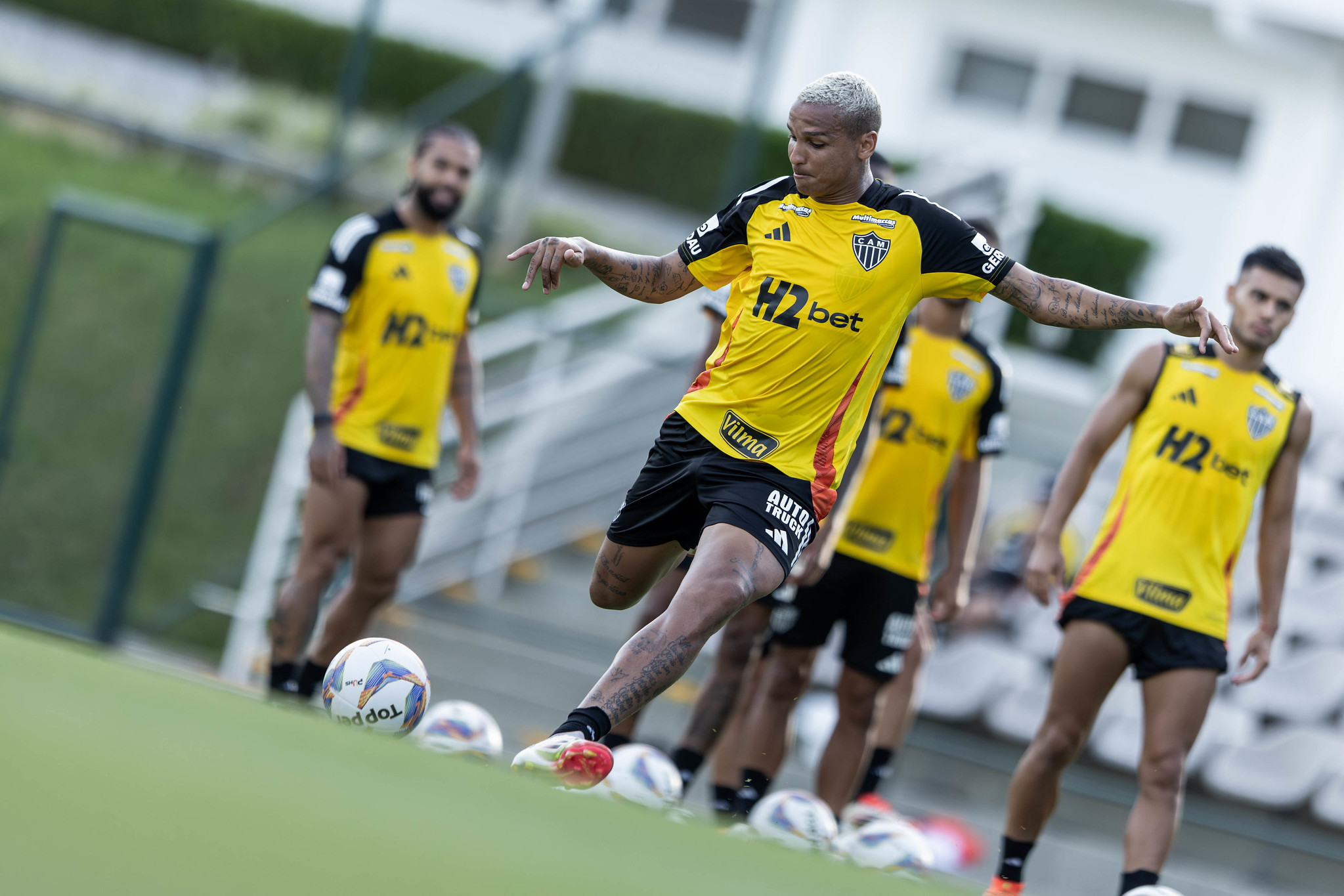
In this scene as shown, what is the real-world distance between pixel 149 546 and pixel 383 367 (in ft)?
15.7

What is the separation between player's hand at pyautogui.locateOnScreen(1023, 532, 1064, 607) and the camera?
574 cm

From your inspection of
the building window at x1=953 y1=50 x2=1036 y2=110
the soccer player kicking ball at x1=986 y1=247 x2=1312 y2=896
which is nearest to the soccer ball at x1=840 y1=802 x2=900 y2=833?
the soccer player kicking ball at x1=986 y1=247 x2=1312 y2=896

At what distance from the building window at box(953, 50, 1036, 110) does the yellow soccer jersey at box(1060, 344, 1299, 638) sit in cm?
1554

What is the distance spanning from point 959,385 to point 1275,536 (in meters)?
1.54

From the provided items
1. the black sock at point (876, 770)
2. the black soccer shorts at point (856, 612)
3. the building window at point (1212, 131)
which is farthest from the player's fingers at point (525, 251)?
the building window at point (1212, 131)

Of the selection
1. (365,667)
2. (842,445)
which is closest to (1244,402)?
(842,445)

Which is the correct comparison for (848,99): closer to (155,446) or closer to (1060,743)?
(1060,743)

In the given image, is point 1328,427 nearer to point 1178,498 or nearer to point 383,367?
point 1178,498

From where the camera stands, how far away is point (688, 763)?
6.27 meters

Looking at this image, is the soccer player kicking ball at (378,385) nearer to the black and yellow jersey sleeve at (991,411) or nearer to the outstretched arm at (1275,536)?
the black and yellow jersey sleeve at (991,411)

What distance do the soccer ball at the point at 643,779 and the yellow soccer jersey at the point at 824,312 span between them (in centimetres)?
131

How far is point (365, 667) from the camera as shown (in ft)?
16.5

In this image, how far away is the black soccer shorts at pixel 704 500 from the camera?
459 centimetres

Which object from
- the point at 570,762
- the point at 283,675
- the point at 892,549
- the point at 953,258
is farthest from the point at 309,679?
the point at 953,258
